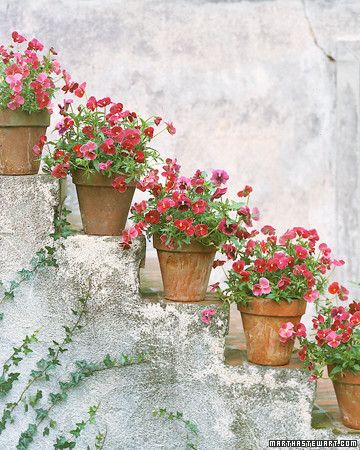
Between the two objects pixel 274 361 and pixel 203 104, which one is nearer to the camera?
pixel 274 361

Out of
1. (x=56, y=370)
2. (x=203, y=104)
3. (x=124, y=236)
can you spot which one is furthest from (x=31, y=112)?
(x=203, y=104)

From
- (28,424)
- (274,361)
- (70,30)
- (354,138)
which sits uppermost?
(70,30)

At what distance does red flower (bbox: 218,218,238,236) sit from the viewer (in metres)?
3.80

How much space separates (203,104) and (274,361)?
6.46 ft

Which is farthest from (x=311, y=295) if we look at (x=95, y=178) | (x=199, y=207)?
(x=95, y=178)

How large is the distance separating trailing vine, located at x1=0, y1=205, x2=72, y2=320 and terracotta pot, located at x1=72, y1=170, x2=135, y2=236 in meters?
0.11

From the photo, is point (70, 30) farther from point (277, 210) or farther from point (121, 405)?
point (121, 405)

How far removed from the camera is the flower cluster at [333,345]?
3799 mm

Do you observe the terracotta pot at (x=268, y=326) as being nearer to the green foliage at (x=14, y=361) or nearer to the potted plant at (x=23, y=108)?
the green foliage at (x=14, y=361)

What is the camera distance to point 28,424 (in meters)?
4.00

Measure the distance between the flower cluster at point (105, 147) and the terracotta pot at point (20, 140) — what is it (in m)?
0.08

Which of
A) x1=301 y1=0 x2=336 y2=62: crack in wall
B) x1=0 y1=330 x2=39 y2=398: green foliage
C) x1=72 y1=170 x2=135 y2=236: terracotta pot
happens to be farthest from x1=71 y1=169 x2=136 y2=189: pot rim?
x1=301 y1=0 x2=336 y2=62: crack in wall

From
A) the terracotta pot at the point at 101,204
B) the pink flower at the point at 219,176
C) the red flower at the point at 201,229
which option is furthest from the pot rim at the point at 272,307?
the terracotta pot at the point at 101,204

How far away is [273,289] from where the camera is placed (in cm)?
384
